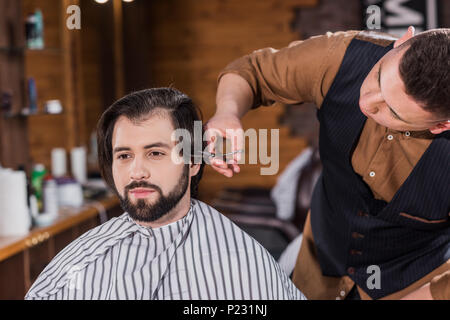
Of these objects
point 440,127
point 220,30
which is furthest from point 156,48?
point 440,127

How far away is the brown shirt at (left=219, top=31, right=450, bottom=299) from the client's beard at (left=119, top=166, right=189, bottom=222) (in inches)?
15.1

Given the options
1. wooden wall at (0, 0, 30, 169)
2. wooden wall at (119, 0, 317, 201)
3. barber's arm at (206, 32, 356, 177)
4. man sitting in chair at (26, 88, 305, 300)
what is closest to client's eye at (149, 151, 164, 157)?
man sitting in chair at (26, 88, 305, 300)

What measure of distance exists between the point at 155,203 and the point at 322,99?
22.0 inches

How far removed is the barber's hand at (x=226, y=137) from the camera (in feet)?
3.30

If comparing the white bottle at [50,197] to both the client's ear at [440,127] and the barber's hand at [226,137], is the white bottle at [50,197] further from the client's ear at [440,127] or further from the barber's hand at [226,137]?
the client's ear at [440,127]

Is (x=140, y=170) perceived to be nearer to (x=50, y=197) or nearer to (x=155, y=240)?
(x=155, y=240)

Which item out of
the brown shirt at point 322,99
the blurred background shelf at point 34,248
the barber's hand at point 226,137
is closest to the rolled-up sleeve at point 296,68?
the brown shirt at point 322,99

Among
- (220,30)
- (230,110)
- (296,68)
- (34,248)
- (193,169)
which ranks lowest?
(34,248)

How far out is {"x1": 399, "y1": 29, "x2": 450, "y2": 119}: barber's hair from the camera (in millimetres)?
929

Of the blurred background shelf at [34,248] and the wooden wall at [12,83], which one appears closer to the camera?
the blurred background shelf at [34,248]

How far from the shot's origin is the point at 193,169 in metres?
1.07

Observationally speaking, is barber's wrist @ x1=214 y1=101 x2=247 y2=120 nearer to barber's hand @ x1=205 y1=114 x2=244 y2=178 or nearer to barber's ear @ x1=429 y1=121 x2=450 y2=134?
barber's hand @ x1=205 y1=114 x2=244 y2=178

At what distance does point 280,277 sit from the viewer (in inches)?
44.2
